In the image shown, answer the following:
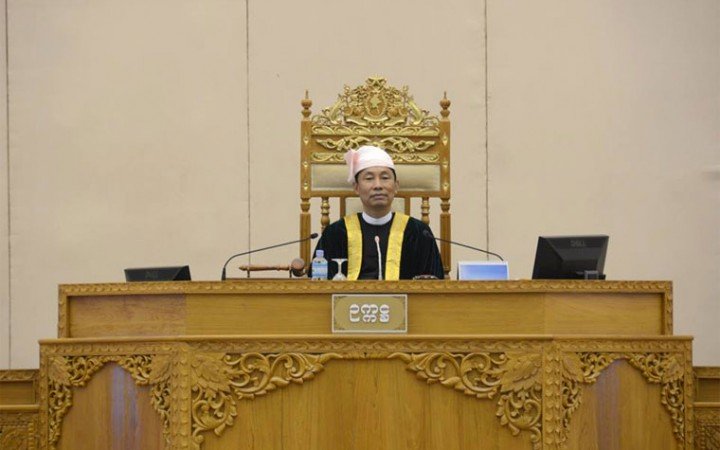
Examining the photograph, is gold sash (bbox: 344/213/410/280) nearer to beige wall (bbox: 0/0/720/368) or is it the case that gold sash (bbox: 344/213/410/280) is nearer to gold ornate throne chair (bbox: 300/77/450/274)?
gold ornate throne chair (bbox: 300/77/450/274)

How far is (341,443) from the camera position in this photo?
3494mm

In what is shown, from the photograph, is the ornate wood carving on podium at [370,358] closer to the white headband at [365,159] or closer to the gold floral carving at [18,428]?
the gold floral carving at [18,428]

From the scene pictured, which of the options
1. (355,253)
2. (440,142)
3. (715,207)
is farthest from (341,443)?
(715,207)

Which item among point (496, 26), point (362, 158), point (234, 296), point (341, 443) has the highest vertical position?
point (496, 26)

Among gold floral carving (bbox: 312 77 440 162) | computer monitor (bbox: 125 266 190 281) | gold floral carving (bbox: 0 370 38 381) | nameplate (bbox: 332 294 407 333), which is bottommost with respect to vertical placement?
gold floral carving (bbox: 0 370 38 381)

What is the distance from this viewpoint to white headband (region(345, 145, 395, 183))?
4.86m

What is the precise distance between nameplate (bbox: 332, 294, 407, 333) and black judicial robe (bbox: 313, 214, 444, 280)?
50.7 inches

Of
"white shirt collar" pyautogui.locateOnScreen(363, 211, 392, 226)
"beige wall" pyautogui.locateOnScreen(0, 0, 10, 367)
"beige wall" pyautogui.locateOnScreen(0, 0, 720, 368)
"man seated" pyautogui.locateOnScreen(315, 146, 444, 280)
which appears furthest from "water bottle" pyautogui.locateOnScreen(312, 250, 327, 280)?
"beige wall" pyautogui.locateOnScreen(0, 0, 10, 367)

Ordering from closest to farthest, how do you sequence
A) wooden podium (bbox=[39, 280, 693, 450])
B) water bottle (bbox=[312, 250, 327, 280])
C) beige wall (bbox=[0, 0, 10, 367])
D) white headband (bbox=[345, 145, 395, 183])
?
wooden podium (bbox=[39, 280, 693, 450]) < water bottle (bbox=[312, 250, 327, 280]) < white headband (bbox=[345, 145, 395, 183]) < beige wall (bbox=[0, 0, 10, 367])

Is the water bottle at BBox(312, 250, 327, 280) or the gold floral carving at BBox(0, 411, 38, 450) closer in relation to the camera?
the gold floral carving at BBox(0, 411, 38, 450)

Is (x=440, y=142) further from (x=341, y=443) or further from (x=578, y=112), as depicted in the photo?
(x=341, y=443)

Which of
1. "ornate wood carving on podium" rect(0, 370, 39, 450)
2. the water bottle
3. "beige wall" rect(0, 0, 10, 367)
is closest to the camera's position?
"ornate wood carving on podium" rect(0, 370, 39, 450)

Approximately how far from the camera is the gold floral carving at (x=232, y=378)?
351 centimetres

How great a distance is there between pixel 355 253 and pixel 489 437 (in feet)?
5.17
